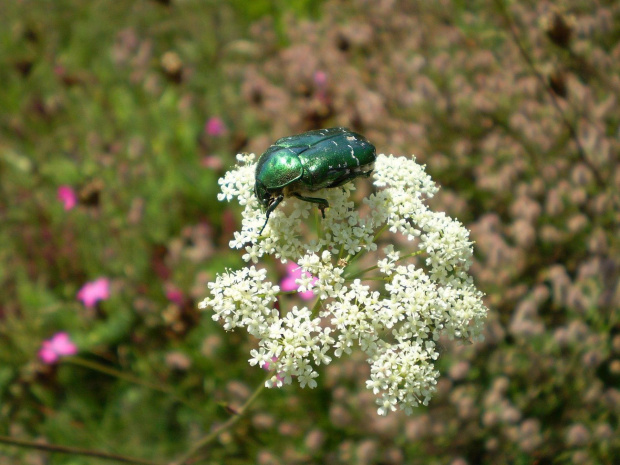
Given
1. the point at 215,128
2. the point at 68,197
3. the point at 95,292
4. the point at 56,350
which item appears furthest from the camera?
the point at 215,128

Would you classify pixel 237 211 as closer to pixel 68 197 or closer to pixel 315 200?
pixel 68 197

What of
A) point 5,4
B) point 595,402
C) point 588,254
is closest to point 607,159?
point 588,254

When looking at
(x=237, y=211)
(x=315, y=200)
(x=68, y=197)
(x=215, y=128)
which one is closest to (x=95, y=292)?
(x=68, y=197)

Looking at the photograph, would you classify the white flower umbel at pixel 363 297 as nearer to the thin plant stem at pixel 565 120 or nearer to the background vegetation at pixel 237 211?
the background vegetation at pixel 237 211

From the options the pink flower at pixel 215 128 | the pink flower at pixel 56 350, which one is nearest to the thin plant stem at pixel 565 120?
the pink flower at pixel 215 128

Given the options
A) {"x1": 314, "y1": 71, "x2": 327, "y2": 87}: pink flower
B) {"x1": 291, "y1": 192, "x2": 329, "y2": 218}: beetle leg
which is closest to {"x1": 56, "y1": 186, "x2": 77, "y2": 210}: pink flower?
{"x1": 314, "y1": 71, "x2": 327, "y2": 87}: pink flower

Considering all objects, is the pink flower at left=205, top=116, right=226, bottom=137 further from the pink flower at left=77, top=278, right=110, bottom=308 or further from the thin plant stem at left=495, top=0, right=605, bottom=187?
the thin plant stem at left=495, top=0, right=605, bottom=187
